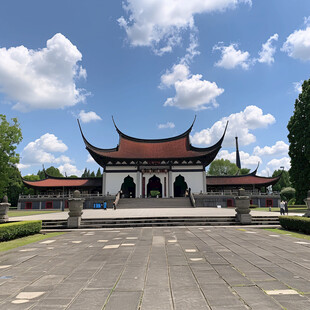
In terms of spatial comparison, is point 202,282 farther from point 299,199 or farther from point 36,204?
point 36,204

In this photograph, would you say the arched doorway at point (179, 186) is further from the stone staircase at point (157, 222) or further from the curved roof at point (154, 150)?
the stone staircase at point (157, 222)

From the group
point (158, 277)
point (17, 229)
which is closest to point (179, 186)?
point (17, 229)

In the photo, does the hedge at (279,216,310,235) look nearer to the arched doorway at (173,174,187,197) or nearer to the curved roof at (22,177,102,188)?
the arched doorway at (173,174,187,197)

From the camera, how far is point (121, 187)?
1449 inches

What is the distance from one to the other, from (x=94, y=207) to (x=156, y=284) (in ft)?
91.8

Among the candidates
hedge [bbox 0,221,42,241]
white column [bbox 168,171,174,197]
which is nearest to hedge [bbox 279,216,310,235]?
hedge [bbox 0,221,42,241]

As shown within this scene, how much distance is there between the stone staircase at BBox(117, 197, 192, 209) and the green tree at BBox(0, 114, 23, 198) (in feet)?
45.8

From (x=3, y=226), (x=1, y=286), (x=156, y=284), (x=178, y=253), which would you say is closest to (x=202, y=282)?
(x=156, y=284)

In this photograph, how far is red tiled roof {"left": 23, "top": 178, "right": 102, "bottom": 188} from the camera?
36213 millimetres

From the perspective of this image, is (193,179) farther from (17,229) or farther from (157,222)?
(17,229)

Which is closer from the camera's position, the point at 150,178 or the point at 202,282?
the point at 202,282

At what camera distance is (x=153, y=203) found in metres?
29.3

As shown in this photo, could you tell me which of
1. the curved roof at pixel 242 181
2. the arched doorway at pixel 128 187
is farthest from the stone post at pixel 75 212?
the curved roof at pixel 242 181

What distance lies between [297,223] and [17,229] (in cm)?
1289
